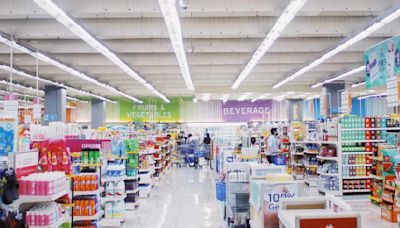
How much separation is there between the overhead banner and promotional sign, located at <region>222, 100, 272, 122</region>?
2141 centimetres

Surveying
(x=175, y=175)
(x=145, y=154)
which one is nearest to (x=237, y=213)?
(x=145, y=154)

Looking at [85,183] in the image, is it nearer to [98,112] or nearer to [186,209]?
[186,209]

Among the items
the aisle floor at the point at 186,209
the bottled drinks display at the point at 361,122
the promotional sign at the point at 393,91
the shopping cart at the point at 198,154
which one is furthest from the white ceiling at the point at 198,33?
the shopping cart at the point at 198,154

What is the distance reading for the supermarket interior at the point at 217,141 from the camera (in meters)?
4.45

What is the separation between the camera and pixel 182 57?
12023 mm

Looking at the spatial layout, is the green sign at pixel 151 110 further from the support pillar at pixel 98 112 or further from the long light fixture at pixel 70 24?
the long light fixture at pixel 70 24

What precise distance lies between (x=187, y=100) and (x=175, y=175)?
14.3 meters

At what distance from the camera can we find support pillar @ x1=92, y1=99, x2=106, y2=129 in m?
27.7

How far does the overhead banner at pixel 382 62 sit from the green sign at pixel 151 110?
73.2 feet

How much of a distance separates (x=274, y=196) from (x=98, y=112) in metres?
25.4

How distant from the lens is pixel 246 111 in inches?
1219

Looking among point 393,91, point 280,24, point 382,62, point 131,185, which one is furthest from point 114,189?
point 382,62

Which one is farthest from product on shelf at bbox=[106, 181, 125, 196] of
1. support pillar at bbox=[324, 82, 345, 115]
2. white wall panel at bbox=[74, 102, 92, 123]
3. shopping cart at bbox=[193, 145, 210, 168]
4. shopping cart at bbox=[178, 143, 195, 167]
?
white wall panel at bbox=[74, 102, 92, 123]

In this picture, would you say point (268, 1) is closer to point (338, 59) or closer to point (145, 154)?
point (145, 154)
